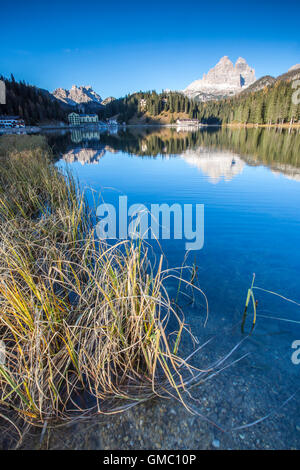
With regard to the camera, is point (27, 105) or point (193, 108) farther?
point (193, 108)

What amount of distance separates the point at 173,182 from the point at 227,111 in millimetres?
151327

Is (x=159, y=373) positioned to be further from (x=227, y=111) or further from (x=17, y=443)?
(x=227, y=111)

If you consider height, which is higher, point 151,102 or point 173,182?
point 151,102

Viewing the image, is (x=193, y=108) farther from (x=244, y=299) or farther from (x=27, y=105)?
(x=244, y=299)

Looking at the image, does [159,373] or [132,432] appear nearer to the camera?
[132,432]

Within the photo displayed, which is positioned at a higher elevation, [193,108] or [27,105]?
[193,108]

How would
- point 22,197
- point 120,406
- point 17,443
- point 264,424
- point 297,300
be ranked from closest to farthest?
point 17,443 < point 264,424 < point 120,406 < point 297,300 < point 22,197

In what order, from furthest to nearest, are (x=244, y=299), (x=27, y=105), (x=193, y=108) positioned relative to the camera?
(x=193, y=108)
(x=27, y=105)
(x=244, y=299)

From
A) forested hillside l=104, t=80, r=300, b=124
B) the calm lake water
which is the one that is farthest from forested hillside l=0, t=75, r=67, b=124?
the calm lake water

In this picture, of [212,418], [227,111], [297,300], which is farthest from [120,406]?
[227,111]

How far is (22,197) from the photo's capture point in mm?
8305

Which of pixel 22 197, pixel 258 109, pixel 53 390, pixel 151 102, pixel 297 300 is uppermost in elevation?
pixel 151 102

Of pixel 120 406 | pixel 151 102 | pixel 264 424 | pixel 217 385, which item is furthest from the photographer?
pixel 151 102

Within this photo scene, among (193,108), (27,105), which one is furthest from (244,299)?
(193,108)
